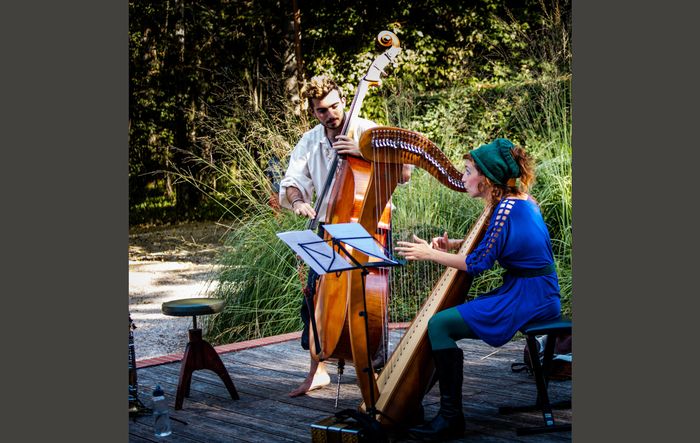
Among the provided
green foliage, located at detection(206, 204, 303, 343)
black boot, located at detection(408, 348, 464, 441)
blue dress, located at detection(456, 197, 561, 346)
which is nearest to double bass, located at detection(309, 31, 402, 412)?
black boot, located at detection(408, 348, 464, 441)

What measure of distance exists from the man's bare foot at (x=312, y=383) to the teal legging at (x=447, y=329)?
3.12ft

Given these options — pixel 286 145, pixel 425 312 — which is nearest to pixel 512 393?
pixel 425 312

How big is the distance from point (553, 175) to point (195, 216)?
23.6ft

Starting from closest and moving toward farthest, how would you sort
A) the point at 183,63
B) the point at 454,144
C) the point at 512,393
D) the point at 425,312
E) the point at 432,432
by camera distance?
the point at 432,432 < the point at 425,312 < the point at 512,393 < the point at 454,144 < the point at 183,63

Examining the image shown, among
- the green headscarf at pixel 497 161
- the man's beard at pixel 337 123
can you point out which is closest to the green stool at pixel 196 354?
the man's beard at pixel 337 123

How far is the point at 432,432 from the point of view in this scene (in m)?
3.22

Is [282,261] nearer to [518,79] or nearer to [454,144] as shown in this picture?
[454,144]

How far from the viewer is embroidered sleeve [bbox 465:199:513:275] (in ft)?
10.6

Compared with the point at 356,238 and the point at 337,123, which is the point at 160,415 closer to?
the point at 356,238

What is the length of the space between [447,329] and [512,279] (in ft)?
1.07

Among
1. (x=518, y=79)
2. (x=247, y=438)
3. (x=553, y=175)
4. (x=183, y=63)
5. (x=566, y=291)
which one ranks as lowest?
(x=247, y=438)

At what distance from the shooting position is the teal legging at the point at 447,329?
3.24m

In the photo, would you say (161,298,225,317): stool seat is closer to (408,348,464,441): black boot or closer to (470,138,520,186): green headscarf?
(408,348,464,441): black boot

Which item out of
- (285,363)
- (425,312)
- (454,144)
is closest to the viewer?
(425,312)
